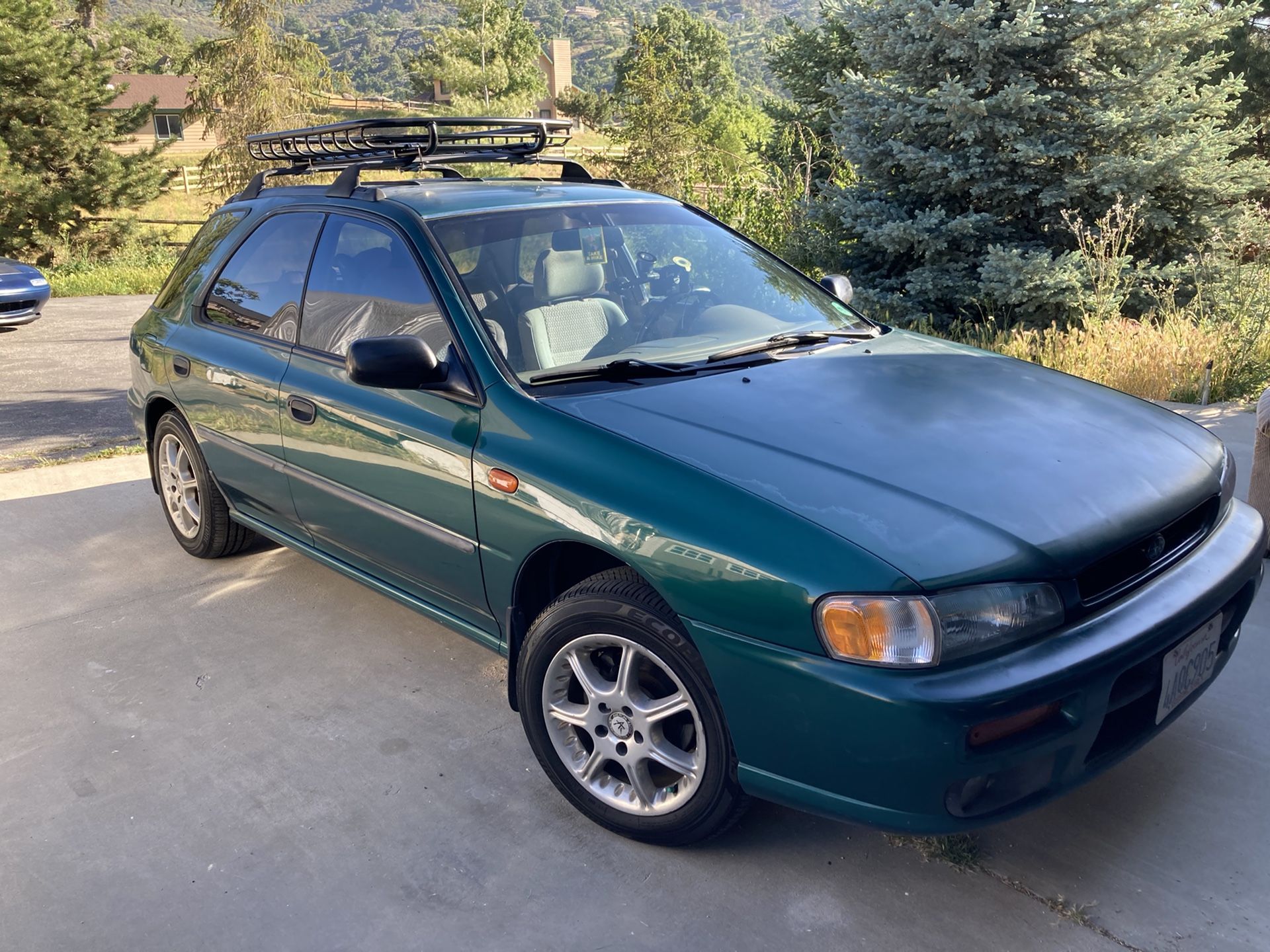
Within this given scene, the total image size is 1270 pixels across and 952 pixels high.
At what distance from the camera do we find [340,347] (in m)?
3.70

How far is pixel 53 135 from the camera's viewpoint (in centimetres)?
2052

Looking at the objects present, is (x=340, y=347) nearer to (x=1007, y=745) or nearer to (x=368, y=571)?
(x=368, y=571)

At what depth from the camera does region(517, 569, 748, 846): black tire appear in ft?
8.32

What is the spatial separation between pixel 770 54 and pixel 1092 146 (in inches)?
236

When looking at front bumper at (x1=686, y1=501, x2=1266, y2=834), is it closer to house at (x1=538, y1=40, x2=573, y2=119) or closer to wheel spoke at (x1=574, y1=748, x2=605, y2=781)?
wheel spoke at (x1=574, y1=748, x2=605, y2=781)

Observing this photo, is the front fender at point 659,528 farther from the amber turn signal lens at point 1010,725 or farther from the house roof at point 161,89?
the house roof at point 161,89

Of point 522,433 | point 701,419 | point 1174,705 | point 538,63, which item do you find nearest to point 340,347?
point 522,433

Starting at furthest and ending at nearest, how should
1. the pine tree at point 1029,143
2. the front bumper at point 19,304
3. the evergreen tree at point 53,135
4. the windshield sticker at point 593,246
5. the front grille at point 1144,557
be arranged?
the evergreen tree at point 53,135 < the front bumper at point 19,304 < the pine tree at point 1029,143 < the windshield sticker at point 593,246 < the front grille at point 1144,557

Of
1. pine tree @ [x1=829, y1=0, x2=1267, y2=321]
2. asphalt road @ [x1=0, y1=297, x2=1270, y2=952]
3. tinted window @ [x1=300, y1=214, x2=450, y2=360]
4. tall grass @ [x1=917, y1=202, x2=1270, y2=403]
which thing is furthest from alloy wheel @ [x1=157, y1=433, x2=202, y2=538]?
pine tree @ [x1=829, y1=0, x2=1267, y2=321]

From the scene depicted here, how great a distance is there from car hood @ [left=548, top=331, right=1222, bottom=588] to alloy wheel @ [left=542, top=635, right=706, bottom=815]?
0.56 metres

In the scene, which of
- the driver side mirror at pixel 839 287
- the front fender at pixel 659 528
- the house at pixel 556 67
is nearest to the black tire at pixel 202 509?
the front fender at pixel 659 528

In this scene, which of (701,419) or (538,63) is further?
(538,63)

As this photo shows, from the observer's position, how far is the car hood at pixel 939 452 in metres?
2.37

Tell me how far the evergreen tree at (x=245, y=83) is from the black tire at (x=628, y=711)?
1043 inches
